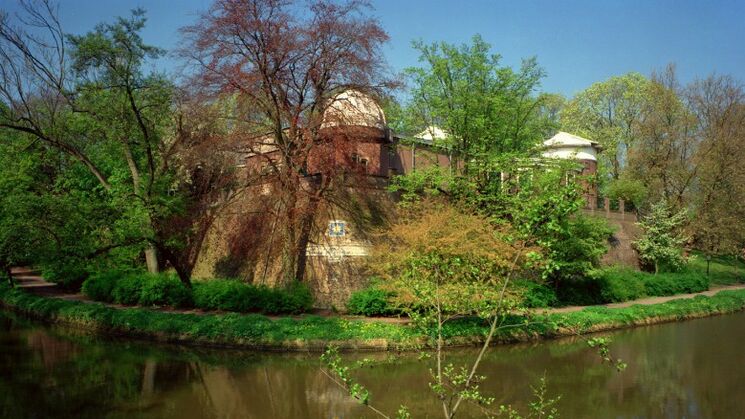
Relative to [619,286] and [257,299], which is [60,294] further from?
[619,286]

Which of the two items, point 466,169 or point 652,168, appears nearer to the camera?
point 466,169

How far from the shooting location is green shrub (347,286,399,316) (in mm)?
17969

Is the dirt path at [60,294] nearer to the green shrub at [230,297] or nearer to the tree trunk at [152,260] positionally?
the green shrub at [230,297]

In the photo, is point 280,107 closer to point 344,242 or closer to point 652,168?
point 344,242

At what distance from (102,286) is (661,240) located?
28.3 metres

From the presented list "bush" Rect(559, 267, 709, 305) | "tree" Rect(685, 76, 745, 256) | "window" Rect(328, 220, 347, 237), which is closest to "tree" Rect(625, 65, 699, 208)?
"tree" Rect(685, 76, 745, 256)

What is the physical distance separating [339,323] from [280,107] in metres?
7.65

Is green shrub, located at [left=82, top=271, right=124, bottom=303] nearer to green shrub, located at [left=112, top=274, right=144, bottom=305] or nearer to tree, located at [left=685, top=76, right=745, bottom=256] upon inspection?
green shrub, located at [left=112, top=274, right=144, bottom=305]

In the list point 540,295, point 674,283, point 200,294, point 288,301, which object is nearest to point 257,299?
point 288,301

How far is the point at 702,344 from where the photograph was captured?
664 inches

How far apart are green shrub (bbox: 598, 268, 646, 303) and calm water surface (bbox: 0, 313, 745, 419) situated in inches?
253

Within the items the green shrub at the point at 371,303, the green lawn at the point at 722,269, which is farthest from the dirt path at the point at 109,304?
the green lawn at the point at 722,269

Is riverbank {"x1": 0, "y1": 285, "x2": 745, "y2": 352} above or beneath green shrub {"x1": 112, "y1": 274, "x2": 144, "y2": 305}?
beneath

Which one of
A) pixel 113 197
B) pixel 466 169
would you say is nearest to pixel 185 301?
pixel 113 197
